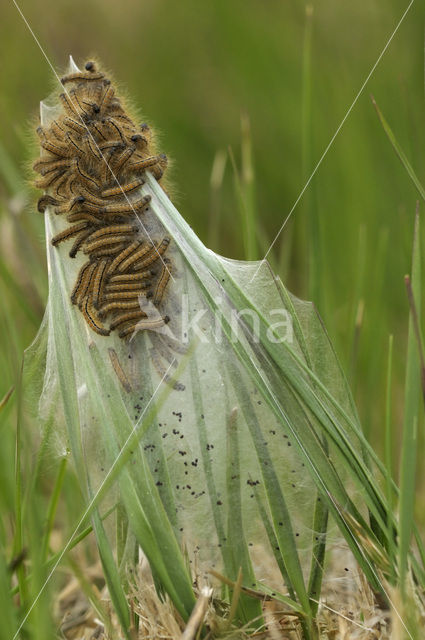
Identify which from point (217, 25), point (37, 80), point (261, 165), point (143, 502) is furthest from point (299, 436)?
point (37, 80)

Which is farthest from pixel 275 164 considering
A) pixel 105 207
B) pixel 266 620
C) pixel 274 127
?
pixel 266 620

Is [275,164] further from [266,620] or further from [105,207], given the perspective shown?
[266,620]

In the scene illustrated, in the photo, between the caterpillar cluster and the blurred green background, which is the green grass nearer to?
the blurred green background

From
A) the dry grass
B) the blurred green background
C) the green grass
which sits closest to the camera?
the dry grass

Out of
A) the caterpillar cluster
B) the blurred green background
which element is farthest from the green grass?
the caterpillar cluster

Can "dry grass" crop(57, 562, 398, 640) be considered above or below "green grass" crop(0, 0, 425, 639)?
below

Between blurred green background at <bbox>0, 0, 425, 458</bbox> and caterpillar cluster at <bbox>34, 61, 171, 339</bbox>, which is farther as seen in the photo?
blurred green background at <bbox>0, 0, 425, 458</bbox>

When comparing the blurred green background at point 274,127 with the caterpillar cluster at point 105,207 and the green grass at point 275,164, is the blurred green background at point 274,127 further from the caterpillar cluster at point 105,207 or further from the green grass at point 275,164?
the caterpillar cluster at point 105,207
